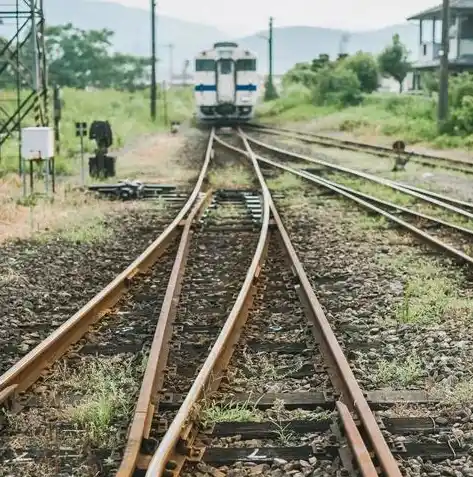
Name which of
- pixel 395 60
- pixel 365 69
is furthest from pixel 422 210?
pixel 395 60

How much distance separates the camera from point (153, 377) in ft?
15.8

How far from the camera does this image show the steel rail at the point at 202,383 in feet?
12.3

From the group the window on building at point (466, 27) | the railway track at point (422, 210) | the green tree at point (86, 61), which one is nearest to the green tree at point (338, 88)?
the window on building at point (466, 27)

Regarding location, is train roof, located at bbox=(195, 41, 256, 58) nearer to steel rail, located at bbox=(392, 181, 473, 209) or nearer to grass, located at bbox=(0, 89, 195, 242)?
grass, located at bbox=(0, 89, 195, 242)

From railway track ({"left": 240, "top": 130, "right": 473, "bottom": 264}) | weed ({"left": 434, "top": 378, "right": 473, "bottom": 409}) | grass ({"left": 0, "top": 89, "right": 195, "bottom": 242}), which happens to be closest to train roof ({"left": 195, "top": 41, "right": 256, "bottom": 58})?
grass ({"left": 0, "top": 89, "right": 195, "bottom": 242})

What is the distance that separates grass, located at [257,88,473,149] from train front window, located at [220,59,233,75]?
5.07m

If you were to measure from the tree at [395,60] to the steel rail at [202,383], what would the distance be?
46.4 meters

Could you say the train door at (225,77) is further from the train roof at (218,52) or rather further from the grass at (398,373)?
the grass at (398,373)

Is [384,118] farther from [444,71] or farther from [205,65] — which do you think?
[444,71]

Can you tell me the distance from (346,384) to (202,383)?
32.8 inches

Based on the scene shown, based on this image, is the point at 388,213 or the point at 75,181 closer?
the point at 388,213

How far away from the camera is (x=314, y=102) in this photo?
49812 millimetres

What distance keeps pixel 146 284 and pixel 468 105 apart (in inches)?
792

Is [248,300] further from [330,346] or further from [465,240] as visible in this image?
[465,240]
